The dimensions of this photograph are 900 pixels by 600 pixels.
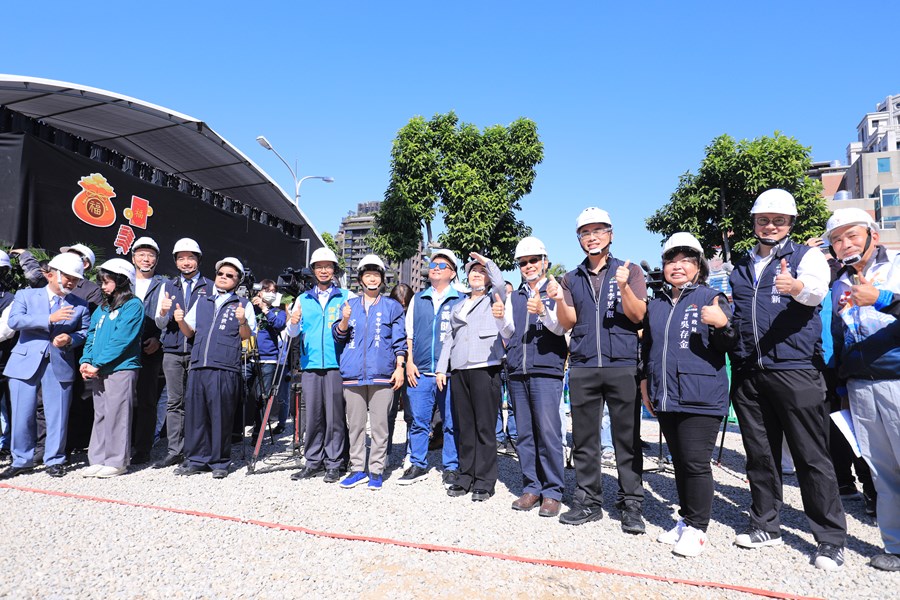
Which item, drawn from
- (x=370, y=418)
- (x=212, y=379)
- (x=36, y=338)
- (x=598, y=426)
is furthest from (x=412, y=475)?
(x=36, y=338)

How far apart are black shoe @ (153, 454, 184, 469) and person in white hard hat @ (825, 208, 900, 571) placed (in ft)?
19.3

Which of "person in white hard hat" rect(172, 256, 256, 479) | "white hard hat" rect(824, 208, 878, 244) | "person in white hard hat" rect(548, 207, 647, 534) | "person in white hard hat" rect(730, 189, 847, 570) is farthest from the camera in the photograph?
"person in white hard hat" rect(172, 256, 256, 479)

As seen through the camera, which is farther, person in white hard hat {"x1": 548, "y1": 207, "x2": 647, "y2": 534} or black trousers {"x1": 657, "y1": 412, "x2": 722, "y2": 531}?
person in white hard hat {"x1": 548, "y1": 207, "x2": 647, "y2": 534}

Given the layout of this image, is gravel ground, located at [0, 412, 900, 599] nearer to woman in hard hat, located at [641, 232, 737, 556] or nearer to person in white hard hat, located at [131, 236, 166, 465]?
woman in hard hat, located at [641, 232, 737, 556]

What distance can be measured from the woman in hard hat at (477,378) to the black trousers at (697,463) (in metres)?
1.57

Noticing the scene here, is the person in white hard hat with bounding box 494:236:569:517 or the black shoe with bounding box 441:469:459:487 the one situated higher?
the person in white hard hat with bounding box 494:236:569:517

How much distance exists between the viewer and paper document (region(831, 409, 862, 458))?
3.27m

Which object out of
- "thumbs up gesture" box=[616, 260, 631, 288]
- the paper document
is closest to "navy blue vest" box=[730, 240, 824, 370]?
the paper document

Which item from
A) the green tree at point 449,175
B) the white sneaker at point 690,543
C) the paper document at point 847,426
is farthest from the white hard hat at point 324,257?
the green tree at point 449,175

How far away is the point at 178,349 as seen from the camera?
5.36 meters

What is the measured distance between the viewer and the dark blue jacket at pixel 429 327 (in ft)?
16.3

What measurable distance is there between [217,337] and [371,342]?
1623mm

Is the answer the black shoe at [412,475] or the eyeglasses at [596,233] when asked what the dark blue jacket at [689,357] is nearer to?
the eyeglasses at [596,233]

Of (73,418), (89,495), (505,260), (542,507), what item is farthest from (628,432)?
(505,260)
